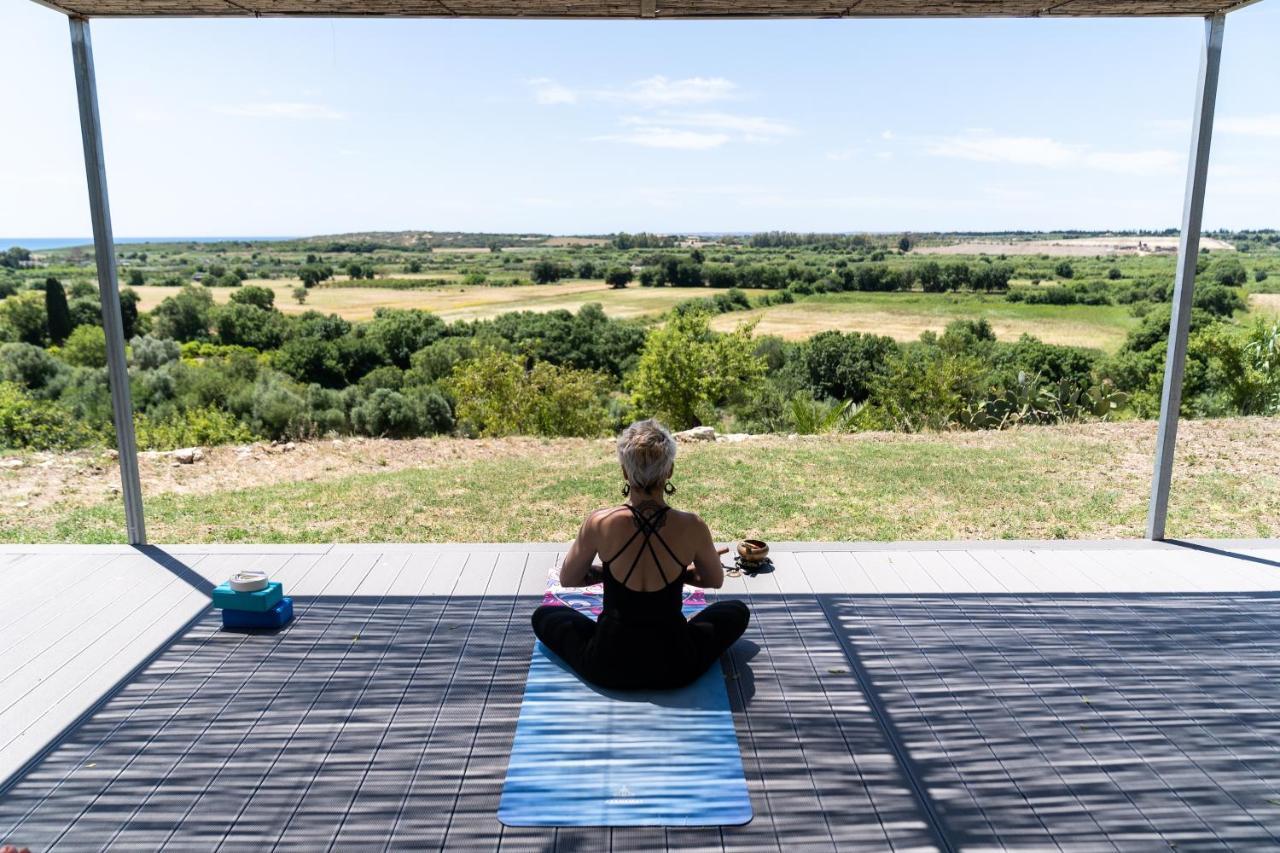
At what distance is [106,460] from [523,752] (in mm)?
7144

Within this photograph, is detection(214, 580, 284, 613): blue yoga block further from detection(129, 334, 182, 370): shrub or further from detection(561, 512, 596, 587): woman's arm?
detection(129, 334, 182, 370): shrub

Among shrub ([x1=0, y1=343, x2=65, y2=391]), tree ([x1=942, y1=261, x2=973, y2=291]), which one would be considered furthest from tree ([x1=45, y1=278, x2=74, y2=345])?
tree ([x1=942, y1=261, x2=973, y2=291])

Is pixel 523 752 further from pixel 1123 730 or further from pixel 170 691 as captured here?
pixel 1123 730

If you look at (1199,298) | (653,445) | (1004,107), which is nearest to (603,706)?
(653,445)

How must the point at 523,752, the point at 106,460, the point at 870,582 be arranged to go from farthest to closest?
1. the point at 106,460
2. the point at 870,582
3. the point at 523,752

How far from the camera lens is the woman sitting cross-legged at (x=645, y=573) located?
2.37m

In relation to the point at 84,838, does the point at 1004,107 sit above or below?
above

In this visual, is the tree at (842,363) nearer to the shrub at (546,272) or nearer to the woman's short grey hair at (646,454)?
the shrub at (546,272)

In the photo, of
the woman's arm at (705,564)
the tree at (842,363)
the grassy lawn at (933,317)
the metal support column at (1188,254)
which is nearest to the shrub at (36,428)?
the woman's arm at (705,564)

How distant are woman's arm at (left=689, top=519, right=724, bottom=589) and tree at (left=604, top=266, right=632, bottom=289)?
3716 cm

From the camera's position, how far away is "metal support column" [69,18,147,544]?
3.44 meters

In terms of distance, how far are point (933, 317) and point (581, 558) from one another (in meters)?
35.7

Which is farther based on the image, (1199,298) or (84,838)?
(1199,298)

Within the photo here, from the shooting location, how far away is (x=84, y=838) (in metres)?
1.88
